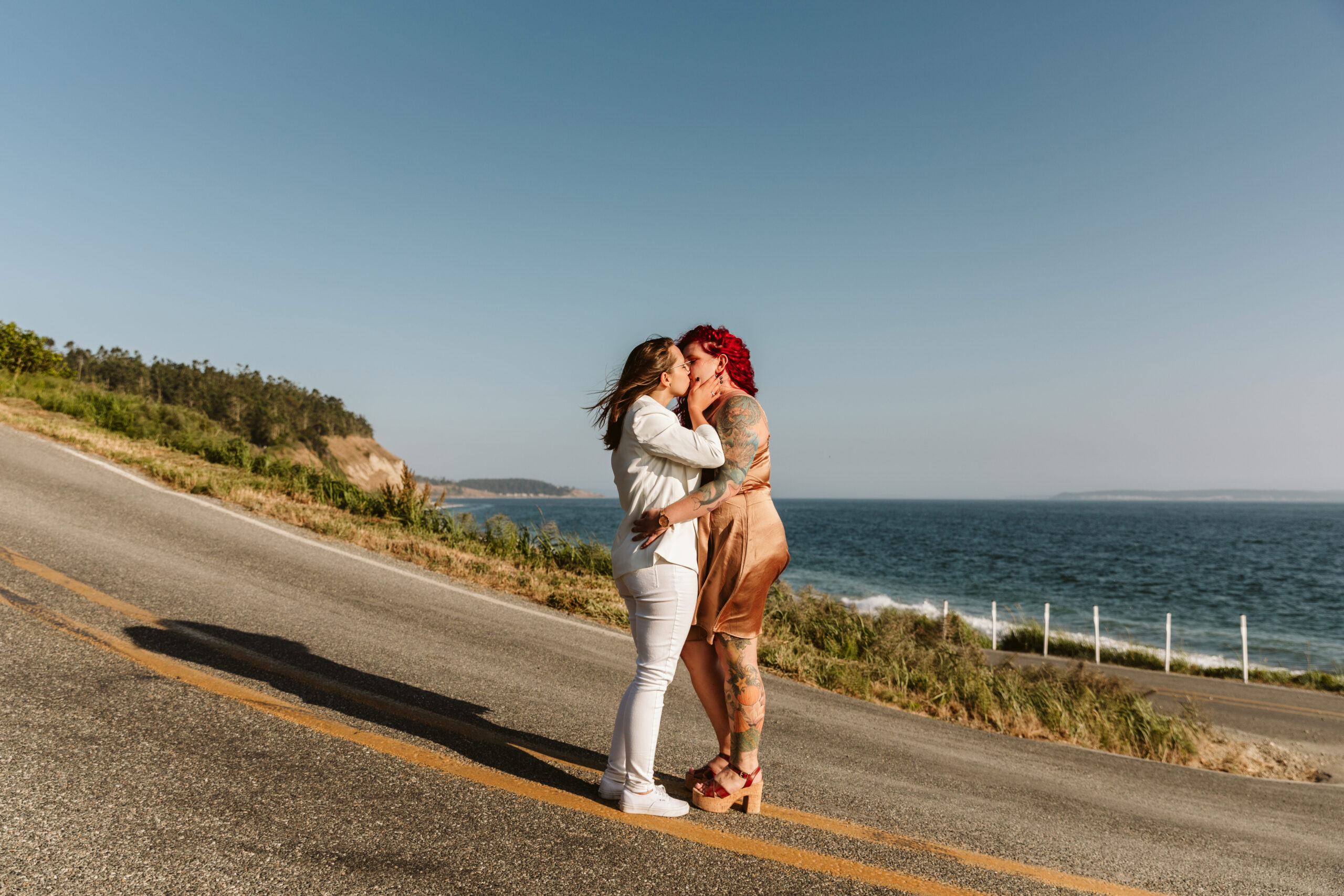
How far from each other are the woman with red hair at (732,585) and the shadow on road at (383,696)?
654 mm

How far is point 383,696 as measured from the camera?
388cm

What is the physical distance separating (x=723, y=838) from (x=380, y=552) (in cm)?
711

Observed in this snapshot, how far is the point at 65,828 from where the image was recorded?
231cm

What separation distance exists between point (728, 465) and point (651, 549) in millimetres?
482

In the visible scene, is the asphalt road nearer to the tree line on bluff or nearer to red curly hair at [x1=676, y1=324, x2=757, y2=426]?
red curly hair at [x1=676, y1=324, x2=757, y2=426]

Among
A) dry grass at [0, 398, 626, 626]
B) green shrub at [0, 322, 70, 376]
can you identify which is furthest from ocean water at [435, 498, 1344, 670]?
green shrub at [0, 322, 70, 376]

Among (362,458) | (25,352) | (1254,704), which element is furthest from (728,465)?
(362,458)

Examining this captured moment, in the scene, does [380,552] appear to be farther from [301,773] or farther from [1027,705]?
[1027,705]

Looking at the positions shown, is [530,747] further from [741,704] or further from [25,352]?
[25,352]

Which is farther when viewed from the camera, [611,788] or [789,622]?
[789,622]

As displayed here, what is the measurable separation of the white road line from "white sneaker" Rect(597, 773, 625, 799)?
12.6 feet

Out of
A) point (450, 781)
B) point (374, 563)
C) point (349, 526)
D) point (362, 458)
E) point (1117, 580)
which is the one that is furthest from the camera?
point (362, 458)

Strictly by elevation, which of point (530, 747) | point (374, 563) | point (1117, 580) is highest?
point (374, 563)

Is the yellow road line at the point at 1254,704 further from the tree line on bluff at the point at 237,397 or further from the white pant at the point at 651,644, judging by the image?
the tree line on bluff at the point at 237,397
